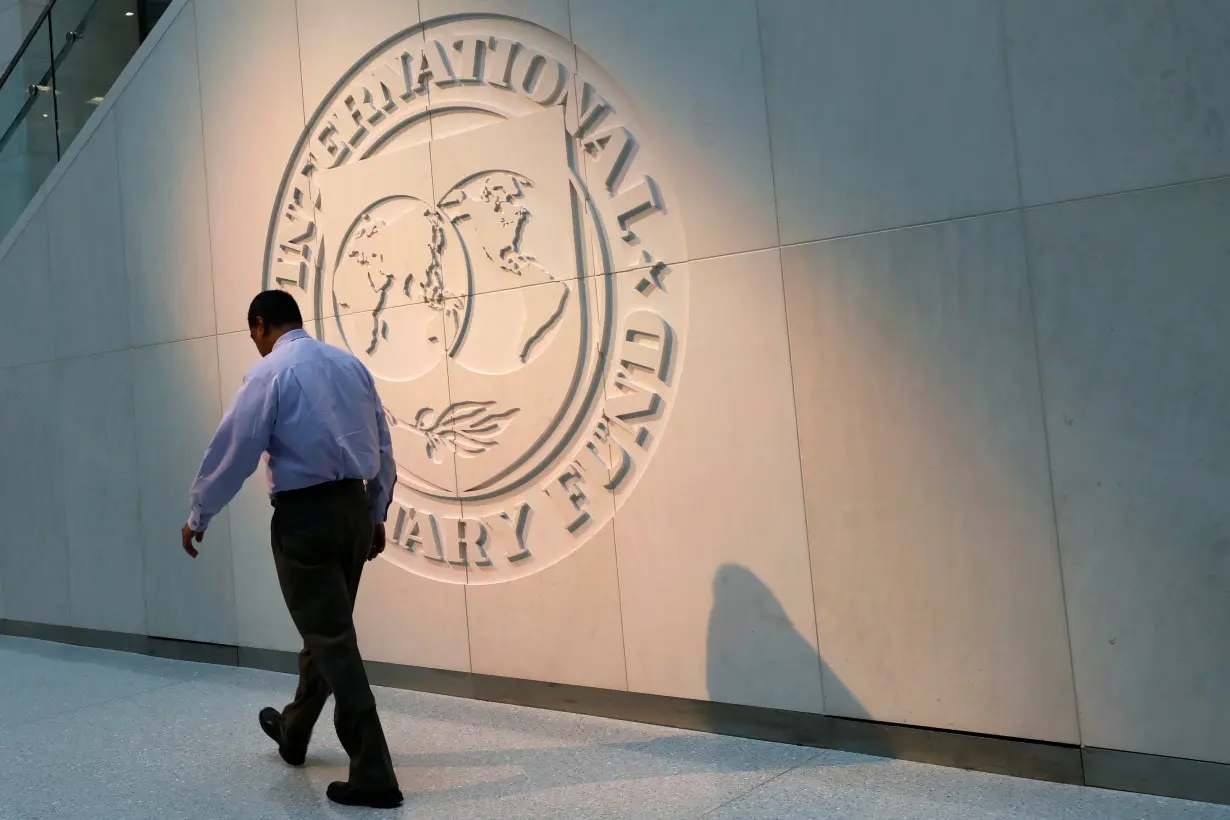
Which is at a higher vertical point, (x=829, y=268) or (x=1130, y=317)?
(x=829, y=268)

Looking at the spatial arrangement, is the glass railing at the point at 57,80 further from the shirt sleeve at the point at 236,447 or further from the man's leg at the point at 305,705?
the man's leg at the point at 305,705

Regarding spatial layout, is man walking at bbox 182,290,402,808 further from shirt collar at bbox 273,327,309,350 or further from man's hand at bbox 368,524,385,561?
man's hand at bbox 368,524,385,561

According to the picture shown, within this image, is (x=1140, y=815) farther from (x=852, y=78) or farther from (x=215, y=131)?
(x=215, y=131)

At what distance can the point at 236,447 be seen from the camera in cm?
327

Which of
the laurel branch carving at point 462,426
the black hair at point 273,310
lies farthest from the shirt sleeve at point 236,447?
the laurel branch carving at point 462,426

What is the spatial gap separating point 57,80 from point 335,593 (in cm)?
480

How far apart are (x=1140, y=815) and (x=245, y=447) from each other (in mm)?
2588

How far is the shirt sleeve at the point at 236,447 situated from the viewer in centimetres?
327

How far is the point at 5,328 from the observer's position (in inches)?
268

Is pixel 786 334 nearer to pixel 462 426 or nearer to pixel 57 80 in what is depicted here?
pixel 462 426

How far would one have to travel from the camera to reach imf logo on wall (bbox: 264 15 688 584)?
387cm

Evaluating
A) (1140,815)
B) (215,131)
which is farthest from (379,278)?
(1140,815)

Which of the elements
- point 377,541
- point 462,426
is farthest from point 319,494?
point 462,426

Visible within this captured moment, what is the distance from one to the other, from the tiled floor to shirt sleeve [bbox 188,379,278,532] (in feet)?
3.03
